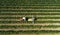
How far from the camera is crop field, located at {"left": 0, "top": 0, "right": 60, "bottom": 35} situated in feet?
24.4

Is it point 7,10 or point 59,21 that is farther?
point 7,10

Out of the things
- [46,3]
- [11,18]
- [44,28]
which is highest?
[46,3]

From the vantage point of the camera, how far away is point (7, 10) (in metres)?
9.52

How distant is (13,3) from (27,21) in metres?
2.77

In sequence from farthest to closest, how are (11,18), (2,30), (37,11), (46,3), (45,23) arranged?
(46,3) → (37,11) → (11,18) → (45,23) → (2,30)

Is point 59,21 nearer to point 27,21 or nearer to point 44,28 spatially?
point 44,28

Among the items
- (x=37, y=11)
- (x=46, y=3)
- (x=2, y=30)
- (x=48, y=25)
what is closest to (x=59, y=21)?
(x=48, y=25)

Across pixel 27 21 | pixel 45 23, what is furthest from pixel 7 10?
pixel 45 23

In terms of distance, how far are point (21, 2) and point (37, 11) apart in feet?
6.13

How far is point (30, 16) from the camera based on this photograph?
8805 millimetres

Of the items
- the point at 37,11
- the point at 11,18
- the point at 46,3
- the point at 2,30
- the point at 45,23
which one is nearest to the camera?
the point at 2,30

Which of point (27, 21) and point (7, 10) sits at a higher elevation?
point (7, 10)

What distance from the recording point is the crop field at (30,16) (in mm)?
7438

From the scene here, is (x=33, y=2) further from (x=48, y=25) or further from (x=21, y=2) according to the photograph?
(x=48, y=25)
